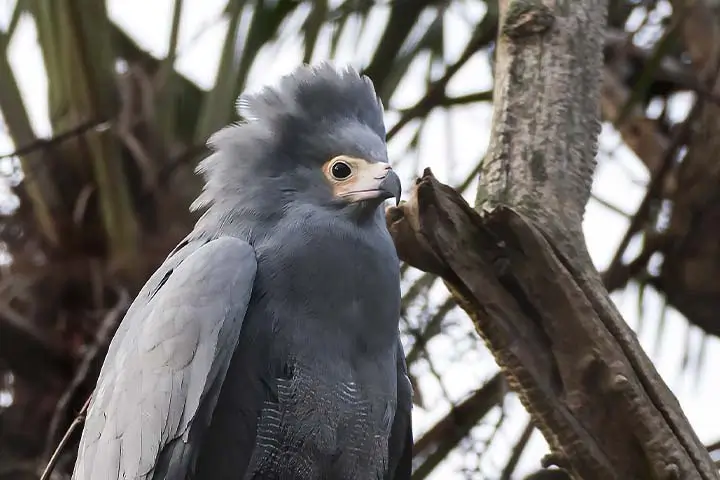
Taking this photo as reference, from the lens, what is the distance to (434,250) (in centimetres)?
238

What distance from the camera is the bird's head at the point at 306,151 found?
7.59ft

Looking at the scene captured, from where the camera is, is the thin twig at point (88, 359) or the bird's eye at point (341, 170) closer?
the bird's eye at point (341, 170)

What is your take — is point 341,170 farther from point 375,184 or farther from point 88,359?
point 88,359

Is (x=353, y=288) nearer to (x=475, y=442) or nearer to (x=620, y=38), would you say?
(x=475, y=442)

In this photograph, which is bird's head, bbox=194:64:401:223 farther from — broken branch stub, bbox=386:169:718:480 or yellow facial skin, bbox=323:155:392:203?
broken branch stub, bbox=386:169:718:480

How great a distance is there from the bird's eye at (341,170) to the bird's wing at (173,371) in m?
0.27

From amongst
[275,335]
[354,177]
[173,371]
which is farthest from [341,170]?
[173,371]

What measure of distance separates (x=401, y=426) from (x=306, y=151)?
2.36 ft

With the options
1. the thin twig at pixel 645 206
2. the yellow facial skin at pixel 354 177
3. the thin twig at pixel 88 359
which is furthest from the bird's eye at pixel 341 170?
the thin twig at pixel 645 206

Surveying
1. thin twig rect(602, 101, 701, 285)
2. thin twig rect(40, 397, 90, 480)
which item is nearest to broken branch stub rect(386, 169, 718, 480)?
thin twig rect(40, 397, 90, 480)

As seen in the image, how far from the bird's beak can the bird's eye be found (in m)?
0.03

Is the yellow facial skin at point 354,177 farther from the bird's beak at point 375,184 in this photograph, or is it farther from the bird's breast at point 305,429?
A: the bird's breast at point 305,429

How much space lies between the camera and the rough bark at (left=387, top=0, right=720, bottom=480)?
2299 millimetres

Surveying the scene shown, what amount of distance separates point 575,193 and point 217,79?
1655mm
